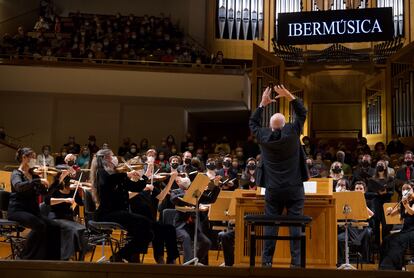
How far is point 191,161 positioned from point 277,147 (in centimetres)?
423

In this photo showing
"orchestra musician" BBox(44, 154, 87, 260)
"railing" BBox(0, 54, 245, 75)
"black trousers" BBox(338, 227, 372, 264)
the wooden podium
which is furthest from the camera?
"railing" BBox(0, 54, 245, 75)

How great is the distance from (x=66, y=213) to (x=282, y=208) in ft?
7.71

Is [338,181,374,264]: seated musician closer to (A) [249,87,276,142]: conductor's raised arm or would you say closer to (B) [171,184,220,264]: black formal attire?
(B) [171,184,220,264]: black formal attire

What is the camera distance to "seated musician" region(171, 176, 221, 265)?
6.45 m

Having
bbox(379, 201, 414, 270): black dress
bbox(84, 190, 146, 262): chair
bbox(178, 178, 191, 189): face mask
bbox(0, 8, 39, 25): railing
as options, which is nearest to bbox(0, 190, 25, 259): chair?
bbox(84, 190, 146, 262): chair

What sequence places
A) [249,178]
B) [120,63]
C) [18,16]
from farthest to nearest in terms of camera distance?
[18,16]
[120,63]
[249,178]

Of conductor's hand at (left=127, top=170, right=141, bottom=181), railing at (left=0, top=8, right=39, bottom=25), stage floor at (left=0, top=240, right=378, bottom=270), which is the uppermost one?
railing at (left=0, top=8, right=39, bottom=25)

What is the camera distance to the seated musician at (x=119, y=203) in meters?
5.39

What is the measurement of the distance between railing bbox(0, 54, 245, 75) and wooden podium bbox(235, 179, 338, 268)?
29.2 feet

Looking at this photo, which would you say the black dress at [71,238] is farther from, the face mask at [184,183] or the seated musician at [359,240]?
the seated musician at [359,240]

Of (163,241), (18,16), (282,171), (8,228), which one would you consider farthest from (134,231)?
(18,16)

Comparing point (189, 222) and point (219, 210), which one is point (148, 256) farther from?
point (219, 210)

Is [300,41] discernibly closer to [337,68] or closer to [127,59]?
[337,68]

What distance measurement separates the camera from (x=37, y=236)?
5543mm
